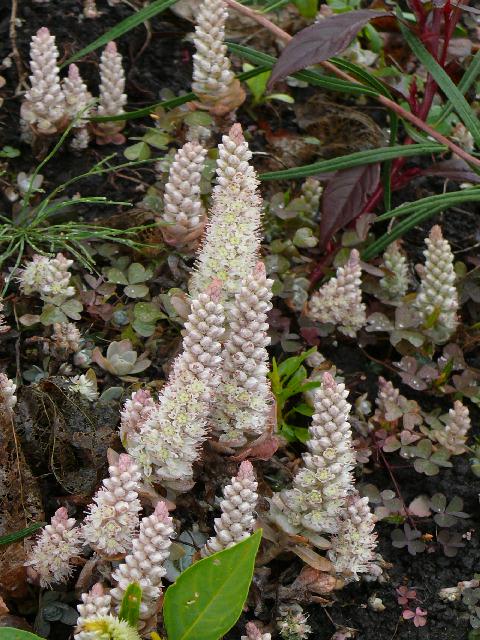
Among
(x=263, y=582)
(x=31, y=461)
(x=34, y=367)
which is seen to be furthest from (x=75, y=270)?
(x=263, y=582)

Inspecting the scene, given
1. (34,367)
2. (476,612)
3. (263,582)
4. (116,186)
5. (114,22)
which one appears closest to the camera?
(263,582)

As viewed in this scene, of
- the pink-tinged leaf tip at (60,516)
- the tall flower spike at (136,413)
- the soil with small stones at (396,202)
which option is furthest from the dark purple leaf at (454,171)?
the pink-tinged leaf tip at (60,516)

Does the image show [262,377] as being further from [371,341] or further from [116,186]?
[116,186]

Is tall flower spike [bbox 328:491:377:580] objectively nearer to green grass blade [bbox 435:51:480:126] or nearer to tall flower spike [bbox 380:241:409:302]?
tall flower spike [bbox 380:241:409:302]

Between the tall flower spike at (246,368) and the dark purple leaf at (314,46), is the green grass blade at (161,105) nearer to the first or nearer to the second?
the dark purple leaf at (314,46)

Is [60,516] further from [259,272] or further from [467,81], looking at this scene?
[467,81]
